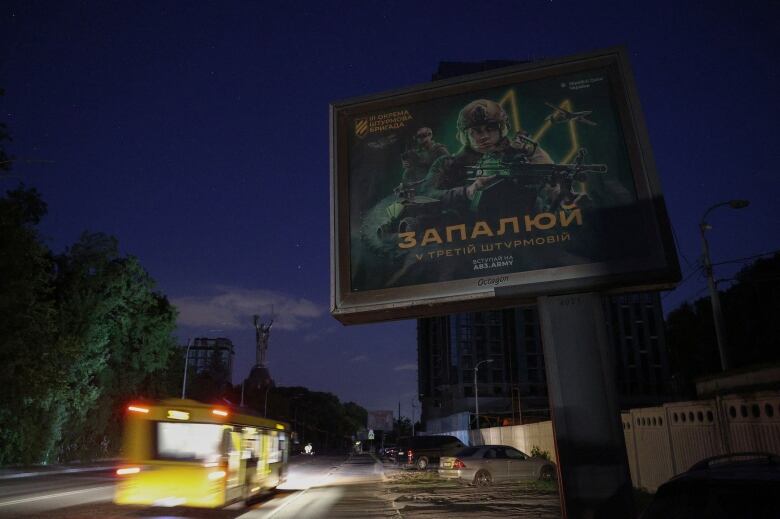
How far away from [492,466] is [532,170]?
15.1 meters

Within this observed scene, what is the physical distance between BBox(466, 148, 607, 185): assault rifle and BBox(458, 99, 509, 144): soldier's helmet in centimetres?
70

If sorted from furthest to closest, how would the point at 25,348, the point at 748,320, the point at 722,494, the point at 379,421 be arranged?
the point at 379,421
the point at 748,320
the point at 25,348
the point at 722,494

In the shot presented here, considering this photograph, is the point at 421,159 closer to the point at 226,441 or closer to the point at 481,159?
the point at 481,159

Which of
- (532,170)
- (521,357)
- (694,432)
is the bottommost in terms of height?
(694,432)

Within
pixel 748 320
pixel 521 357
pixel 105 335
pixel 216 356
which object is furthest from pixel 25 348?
pixel 521 357

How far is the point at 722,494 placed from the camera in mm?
3947

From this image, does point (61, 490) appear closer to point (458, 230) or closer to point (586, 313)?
point (458, 230)

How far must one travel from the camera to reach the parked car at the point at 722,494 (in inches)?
147

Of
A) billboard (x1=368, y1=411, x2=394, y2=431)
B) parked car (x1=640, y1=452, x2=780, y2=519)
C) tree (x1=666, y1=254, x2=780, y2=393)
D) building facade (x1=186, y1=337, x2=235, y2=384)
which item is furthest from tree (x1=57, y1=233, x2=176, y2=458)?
building facade (x1=186, y1=337, x2=235, y2=384)

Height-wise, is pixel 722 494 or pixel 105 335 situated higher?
pixel 105 335

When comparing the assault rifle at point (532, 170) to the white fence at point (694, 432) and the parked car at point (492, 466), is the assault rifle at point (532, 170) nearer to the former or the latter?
the white fence at point (694, 432)

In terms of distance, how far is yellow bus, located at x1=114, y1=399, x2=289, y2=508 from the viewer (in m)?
13.0

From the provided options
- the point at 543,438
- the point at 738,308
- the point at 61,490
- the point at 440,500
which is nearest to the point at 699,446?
the point at 440,500

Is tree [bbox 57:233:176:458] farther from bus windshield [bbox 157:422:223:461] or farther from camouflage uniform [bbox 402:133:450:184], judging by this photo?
camouflage uniform [bbox 402:133:450:184]
